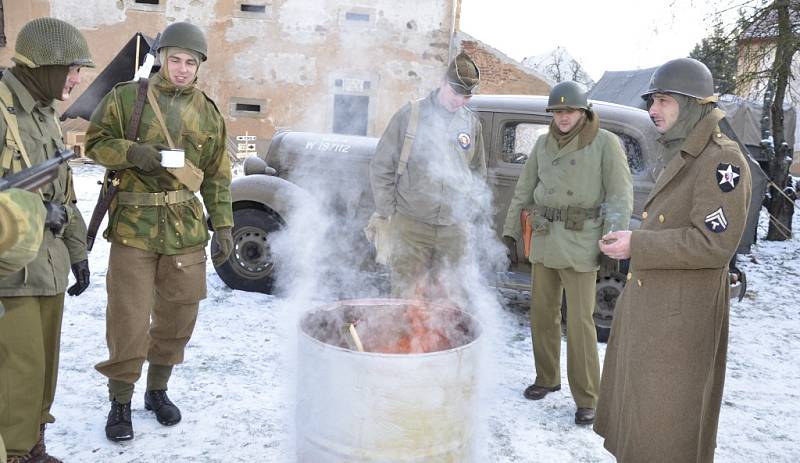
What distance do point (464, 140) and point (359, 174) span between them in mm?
2191

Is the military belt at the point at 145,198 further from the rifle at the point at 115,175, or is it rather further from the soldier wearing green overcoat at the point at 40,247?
the soldier wearing green overcoat at the point at 40,247

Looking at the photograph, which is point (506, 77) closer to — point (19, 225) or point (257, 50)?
point (257, 50)

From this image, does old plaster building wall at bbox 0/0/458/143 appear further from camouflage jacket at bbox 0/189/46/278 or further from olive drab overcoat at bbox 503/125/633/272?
camouflage jacket at bbox 0/189/46/278


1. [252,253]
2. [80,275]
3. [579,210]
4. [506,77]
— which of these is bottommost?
[252,253]

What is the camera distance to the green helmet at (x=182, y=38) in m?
3.25

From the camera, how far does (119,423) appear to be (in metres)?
3.37

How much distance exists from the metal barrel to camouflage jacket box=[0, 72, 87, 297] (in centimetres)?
126

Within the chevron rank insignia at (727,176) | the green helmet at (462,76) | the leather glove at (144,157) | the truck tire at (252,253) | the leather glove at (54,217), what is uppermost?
the green helmet at (462,76)

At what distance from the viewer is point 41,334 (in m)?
2.75

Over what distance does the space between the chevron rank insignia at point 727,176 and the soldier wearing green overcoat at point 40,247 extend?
268cm

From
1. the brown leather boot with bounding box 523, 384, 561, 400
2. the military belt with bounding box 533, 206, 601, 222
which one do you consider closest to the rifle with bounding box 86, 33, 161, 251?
the military belt with bounding box 533, 206, 601, 222

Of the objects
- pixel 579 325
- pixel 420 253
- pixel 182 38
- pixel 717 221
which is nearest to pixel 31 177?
pixel 182 38

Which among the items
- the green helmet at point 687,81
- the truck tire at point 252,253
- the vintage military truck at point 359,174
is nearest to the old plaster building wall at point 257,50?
the vintage military truck at point 359,174

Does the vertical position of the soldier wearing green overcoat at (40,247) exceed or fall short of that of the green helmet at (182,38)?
it falls short
